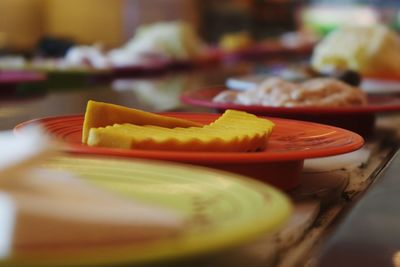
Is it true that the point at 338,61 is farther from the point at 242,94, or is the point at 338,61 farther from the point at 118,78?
the point at 118,78

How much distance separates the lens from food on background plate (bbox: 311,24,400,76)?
184 centimetres

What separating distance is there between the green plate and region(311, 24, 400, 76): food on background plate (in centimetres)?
128

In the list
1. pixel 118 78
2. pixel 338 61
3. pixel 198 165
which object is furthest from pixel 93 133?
pixel 118 78

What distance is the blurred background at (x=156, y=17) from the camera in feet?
17.9

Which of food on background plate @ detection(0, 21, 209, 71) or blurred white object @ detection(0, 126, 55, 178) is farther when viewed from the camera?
food on background plate @ detection(0, 21, 209, 71)

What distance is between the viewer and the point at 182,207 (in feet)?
1.70

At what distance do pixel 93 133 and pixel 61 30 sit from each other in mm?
5531

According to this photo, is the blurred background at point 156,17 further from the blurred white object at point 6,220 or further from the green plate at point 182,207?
the blurred white object at point 6,220

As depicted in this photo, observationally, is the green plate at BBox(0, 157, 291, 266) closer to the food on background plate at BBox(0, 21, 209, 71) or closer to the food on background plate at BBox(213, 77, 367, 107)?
the food on background plate at BBox(213, 77, 367, 107)

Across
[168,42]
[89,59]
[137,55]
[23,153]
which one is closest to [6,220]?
[23,153]

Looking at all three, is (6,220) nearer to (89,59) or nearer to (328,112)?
(328,112)

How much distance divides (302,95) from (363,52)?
0.68 m

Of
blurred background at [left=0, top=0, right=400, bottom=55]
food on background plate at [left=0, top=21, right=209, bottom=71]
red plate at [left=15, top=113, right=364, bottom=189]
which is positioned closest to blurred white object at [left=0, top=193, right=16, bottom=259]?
red plate at [left=15, top=113, right=364, bottom=189]

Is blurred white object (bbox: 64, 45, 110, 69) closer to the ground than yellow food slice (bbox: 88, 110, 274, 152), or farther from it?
closer to the ground
